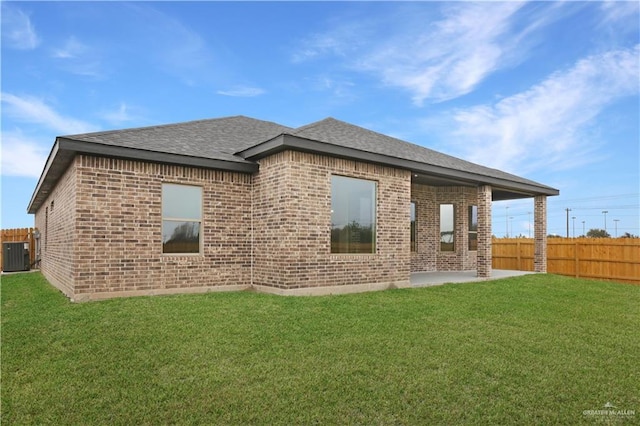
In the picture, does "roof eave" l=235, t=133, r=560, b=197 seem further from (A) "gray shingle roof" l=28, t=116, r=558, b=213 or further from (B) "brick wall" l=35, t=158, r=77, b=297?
(B) "brick wall" l=35, t=158, r=77, b=297

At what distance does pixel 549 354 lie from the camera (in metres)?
5.86

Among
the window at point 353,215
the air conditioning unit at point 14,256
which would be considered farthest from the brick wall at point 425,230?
the air conditioning unit at point 14,256

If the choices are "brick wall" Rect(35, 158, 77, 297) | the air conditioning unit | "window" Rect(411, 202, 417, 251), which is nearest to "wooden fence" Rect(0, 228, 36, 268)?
the air conditioning unit

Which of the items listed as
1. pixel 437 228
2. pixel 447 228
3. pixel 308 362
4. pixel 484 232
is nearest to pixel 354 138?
pixel 484 232

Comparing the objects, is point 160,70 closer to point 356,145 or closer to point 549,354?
point 356,145

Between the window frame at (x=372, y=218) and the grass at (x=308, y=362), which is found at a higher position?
the window frame at (x=372, y=218)

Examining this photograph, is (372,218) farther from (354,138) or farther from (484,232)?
(484,232)

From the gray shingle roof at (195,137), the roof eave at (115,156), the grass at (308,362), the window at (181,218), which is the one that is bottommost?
the grass at (308,362)

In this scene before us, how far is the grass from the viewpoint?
13.3 feet

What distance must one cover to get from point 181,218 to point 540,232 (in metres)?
13.8

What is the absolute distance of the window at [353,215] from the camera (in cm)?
1022

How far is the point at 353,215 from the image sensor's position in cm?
1057

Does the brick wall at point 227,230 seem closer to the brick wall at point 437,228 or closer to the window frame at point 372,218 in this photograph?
the window frame at point 372,218

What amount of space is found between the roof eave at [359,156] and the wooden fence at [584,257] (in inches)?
201
